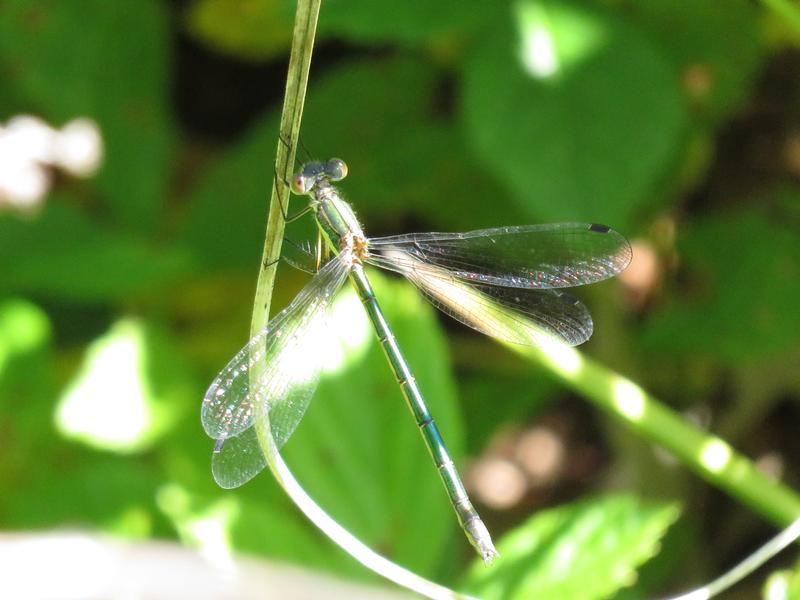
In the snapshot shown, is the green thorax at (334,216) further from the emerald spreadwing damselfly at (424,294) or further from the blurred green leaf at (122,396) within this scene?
the blurred green leaf at (122,396)

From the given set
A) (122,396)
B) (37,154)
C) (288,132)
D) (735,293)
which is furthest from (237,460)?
(37,154)

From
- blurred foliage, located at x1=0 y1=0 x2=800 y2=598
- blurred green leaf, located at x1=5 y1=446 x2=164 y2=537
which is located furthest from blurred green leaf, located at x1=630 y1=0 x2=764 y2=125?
blurred green leaf, located at x1=5 y1=446 x2=164 y2=537

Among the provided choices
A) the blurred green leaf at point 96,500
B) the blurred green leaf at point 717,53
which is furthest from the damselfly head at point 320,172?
the blurred green leaf at point 717,53

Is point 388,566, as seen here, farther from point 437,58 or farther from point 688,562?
point 437,58

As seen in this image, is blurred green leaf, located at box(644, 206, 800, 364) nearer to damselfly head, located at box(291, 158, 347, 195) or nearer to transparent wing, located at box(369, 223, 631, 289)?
transparent wing, located at box(369, 223, 631, 289)

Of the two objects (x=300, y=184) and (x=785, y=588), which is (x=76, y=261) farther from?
(x=785, y=588)

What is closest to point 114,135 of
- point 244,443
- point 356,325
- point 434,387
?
point 356,325
